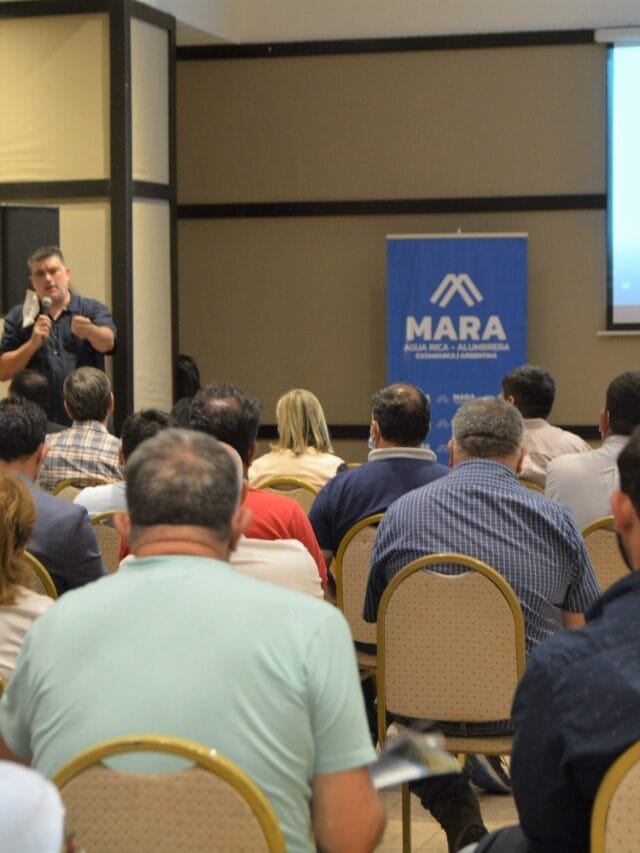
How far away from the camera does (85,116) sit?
Answer: 816 cm

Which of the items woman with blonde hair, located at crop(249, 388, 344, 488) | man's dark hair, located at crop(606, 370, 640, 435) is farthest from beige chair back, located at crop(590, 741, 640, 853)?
woman with blonde hair, located at crop(249, 388, 344, 488)

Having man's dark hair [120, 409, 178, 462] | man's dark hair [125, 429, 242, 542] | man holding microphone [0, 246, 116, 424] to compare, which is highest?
man holding microphone [0, 246, 116, 424]

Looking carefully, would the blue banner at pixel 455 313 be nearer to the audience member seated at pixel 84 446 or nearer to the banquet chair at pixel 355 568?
the audience member seated at pixel 84 446

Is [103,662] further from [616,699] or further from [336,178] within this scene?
[336,178]

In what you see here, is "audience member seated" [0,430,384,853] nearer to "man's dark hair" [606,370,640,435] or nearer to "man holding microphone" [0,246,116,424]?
"man's dark hair" [606,370,640,435]

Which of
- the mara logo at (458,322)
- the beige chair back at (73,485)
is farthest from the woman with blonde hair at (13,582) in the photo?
the mara logo at (458,322)

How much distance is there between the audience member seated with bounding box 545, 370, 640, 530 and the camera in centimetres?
473

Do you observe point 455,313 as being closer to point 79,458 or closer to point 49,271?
point 49,271

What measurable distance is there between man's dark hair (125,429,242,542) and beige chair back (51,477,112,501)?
297cm

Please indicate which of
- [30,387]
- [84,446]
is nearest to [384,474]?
[84,446]

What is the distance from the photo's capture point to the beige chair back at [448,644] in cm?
337

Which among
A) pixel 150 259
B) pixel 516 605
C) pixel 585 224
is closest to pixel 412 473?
pixel 516 605

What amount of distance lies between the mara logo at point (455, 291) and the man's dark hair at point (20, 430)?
5892 millimetres

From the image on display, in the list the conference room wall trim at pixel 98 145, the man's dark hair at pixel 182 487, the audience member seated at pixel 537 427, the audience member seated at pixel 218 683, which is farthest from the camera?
the conference room wall trim at pixel 98 145
